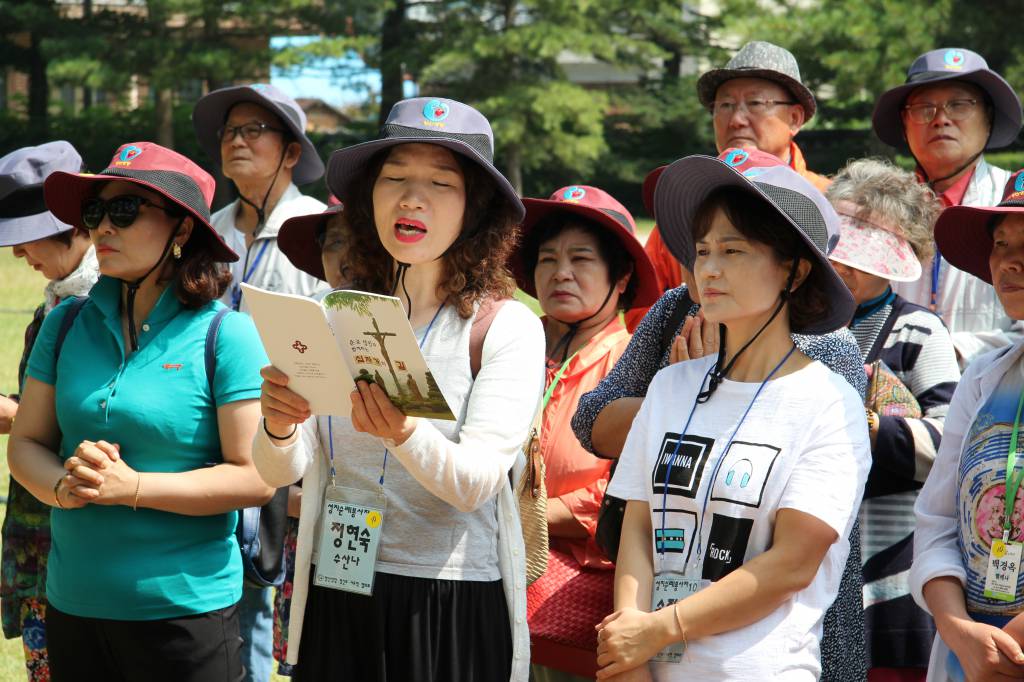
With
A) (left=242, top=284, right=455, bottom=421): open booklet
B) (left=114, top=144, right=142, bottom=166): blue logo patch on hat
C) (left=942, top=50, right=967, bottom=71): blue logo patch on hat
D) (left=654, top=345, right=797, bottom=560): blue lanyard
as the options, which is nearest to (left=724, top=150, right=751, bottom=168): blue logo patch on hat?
(left=654, top=345, right=797, bottom=560): blue lanyard

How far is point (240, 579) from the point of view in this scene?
3.51 m

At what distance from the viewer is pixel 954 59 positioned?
4770mm

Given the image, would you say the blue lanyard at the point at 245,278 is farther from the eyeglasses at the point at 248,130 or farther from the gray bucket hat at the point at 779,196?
the gray bucket hat at the point at 779,196

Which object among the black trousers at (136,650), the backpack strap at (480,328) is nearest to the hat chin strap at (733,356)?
the backpack strap at (480,328)

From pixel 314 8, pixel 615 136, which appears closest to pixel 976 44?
pixel 615 136

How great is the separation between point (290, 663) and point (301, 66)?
26979mm

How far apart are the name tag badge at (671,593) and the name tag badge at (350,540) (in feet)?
2.24

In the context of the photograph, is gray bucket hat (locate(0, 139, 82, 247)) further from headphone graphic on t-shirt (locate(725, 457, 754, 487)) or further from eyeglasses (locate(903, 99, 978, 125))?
eyeglasses (locate(903, 99, 978, 125))

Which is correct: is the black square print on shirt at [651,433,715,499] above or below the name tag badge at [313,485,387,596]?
above

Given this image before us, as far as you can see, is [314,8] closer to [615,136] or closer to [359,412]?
[615,136]

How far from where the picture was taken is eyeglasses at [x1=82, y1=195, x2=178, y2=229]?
11.5 ft

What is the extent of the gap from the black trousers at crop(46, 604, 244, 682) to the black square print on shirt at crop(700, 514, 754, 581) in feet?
4.86

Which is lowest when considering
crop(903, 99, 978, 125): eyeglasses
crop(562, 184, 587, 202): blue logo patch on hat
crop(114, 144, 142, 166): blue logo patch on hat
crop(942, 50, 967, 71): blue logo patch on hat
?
crop(562, 184, 587, 202): blue logo patch on hat

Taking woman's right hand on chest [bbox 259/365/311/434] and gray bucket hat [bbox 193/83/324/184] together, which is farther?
gray bucket hat [bbox 193/83/324/184]
